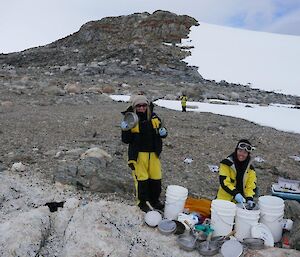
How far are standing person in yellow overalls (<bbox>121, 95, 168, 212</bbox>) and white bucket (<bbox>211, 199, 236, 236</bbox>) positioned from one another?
0.90 meters

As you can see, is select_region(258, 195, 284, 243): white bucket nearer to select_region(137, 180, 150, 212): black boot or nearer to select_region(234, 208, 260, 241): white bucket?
select_region(234, 208, 260, 241): white bucket

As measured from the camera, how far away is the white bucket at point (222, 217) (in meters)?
4.33

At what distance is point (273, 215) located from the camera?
4418 millimetres

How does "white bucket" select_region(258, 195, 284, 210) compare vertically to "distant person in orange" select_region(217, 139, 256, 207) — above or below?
below

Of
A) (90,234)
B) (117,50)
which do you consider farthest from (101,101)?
(117,50)

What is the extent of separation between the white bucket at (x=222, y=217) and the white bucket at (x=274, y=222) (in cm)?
36

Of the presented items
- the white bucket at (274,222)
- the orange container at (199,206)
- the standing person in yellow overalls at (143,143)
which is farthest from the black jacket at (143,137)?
the white bucket at (274,222)

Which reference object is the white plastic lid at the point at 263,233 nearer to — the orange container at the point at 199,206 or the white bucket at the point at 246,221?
the white bucket at the point at 246,221

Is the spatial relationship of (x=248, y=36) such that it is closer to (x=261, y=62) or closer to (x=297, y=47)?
(x=297, y=47)

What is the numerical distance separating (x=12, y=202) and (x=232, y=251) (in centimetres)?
265

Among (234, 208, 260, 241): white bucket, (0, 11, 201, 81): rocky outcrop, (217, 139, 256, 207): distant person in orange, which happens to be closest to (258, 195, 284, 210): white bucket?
(234, 208, 260, 241): white bucket

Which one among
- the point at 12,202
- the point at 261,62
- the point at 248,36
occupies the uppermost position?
the point at 248,36

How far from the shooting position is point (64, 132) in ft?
30.2

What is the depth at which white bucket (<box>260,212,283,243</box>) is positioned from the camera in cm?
443
